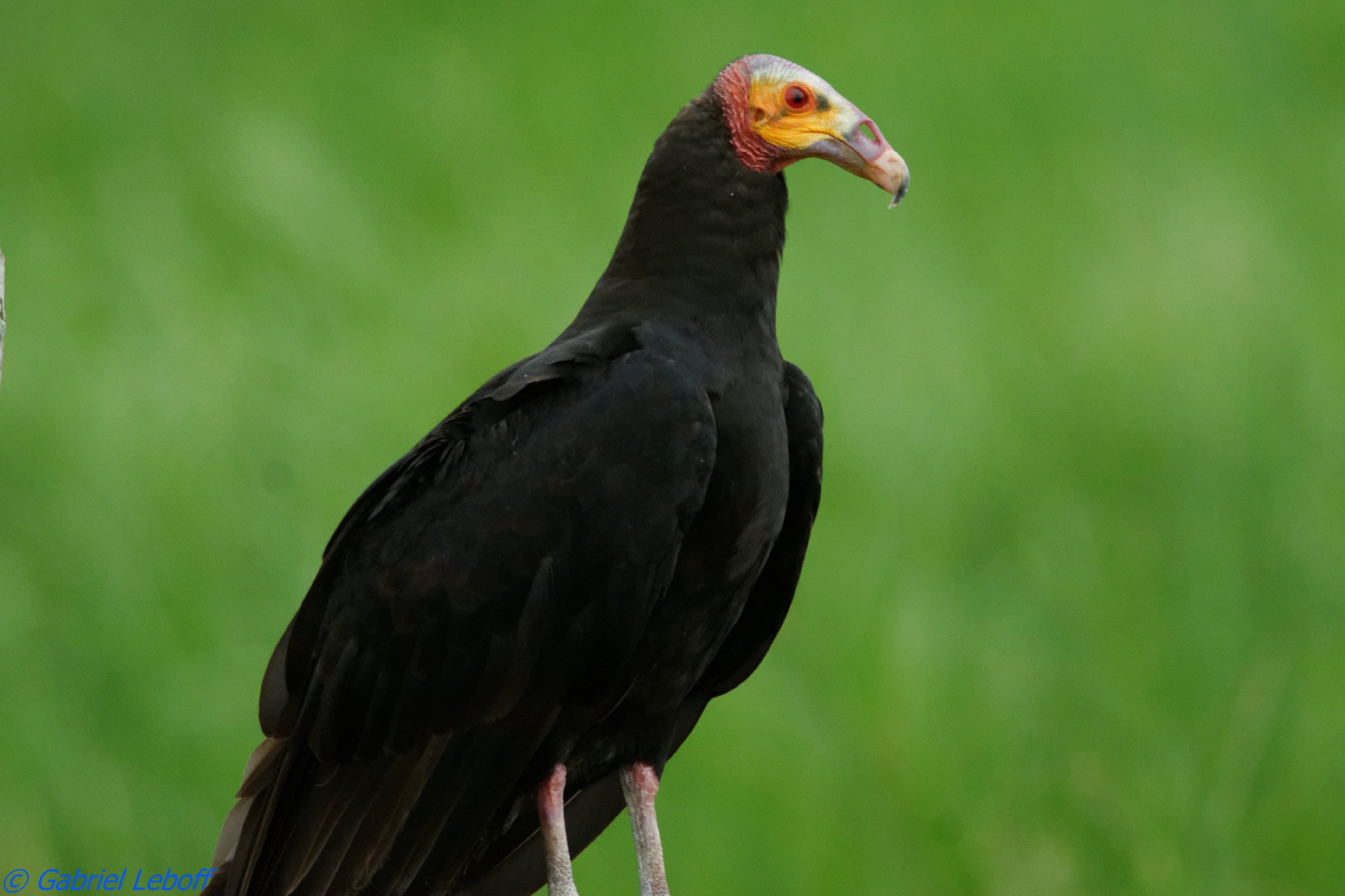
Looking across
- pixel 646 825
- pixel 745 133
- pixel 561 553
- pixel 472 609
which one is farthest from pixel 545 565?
pixel 745 133

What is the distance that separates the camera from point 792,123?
2898 millimetres

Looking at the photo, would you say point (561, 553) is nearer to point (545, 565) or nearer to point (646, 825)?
point (545, 565)

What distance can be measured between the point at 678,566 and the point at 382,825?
2.43ft

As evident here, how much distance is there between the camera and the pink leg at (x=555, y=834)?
2895 millimetres

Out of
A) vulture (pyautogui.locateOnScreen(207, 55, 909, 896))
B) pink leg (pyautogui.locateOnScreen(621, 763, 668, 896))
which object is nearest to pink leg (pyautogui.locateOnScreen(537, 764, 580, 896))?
vulture (pyautogui.locateOnScreen(207, 55, 909, 896))

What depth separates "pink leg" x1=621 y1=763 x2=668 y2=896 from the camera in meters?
3.08

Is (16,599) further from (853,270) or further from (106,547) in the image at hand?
(853,270)

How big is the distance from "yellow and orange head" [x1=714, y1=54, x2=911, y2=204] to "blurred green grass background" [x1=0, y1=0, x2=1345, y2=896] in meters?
3.23

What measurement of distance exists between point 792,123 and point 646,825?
145 centimetres

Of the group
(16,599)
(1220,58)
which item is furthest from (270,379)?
(1220,58)

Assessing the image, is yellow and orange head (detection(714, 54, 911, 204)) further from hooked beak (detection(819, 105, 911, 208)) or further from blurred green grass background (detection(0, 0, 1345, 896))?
blurred green grass background (detection(0, 0, 1345, 896))

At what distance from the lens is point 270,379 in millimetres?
6590

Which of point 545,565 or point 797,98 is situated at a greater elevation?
point 797,98

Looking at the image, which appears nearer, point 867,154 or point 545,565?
point 545,565
